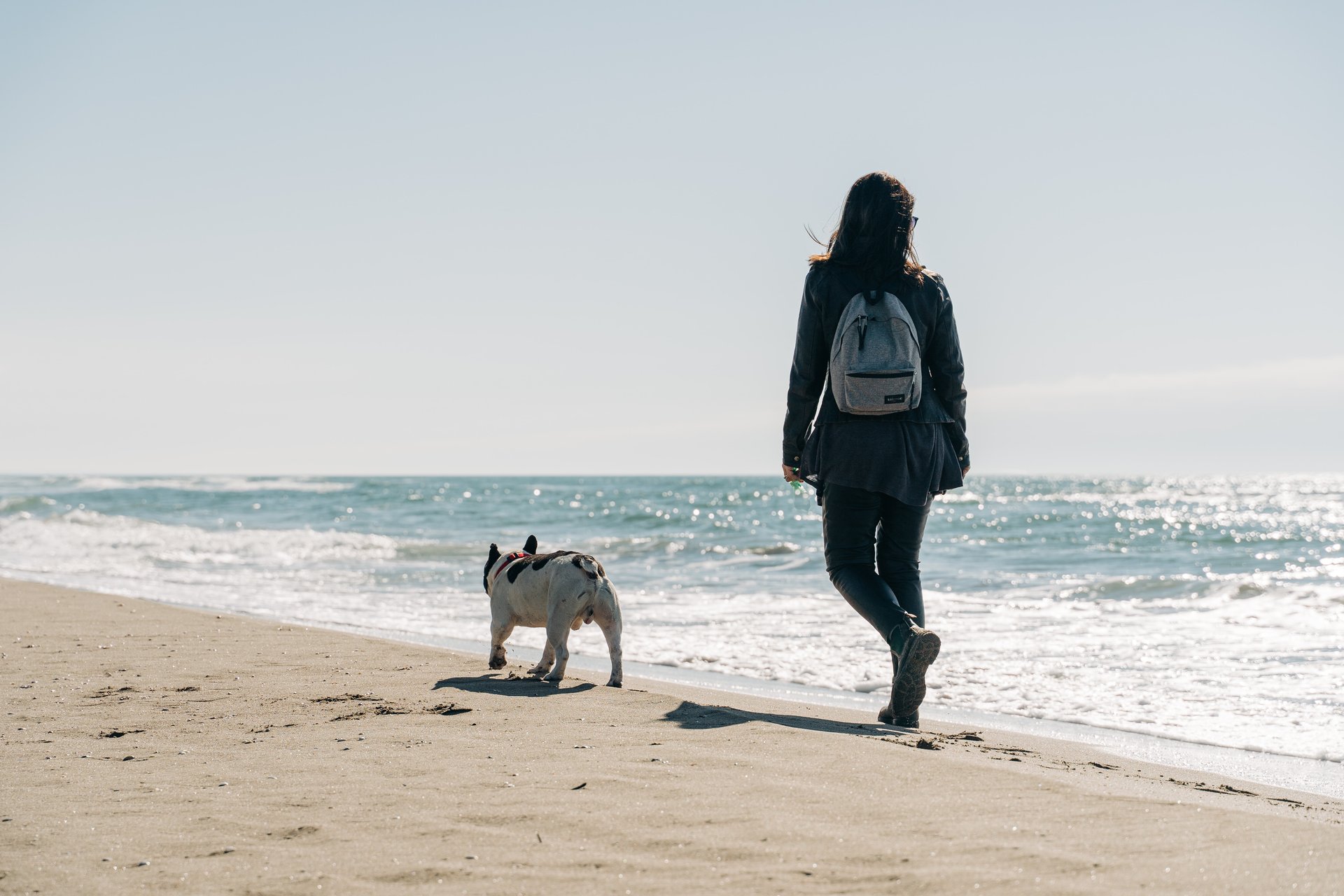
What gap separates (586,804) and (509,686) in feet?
7.45

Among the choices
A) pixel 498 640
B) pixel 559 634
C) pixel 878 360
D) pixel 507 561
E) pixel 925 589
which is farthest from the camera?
pixel 925 589

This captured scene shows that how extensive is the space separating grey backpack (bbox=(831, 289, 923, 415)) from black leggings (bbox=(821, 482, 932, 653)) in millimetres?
385

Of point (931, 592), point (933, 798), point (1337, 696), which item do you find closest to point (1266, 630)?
point (1337, 696)

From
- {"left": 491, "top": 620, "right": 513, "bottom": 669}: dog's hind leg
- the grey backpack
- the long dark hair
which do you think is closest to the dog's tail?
{"left": 491, "top": 620, "right": 513, "bottom": 669}: dog's hind leg

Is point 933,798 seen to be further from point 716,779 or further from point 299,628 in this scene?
Result: point 299,628

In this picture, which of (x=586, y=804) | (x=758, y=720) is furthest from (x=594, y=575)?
(x=586, y=804)

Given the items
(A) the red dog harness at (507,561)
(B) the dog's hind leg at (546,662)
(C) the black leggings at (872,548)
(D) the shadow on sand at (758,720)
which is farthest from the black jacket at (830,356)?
(A) the red dog harness at (507,561)

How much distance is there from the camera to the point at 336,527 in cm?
2388

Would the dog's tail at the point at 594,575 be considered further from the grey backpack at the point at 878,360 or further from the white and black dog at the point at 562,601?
the grey backpack at the point at 878,360

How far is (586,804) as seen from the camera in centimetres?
276

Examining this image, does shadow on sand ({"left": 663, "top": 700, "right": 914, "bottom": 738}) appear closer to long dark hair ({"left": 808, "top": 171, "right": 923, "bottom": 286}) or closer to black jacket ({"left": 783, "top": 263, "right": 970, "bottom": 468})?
black jacket ({"left": 783, "top": 263, "right": 970, "bottom": 468})

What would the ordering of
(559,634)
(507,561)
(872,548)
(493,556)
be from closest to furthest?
(872,548) < (559,634) < (507,561) < (493,556)

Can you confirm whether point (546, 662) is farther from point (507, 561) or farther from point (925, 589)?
point (925, 589)

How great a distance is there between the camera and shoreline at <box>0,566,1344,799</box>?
399 centimetres
